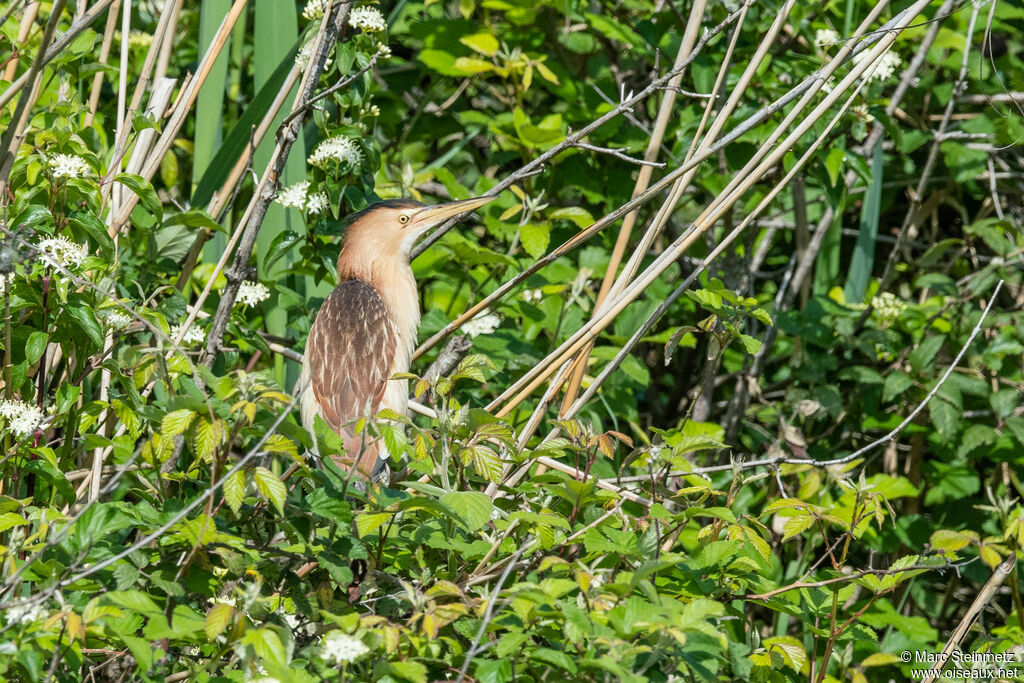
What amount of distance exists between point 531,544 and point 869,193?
205 cm

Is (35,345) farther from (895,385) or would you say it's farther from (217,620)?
(895,385)

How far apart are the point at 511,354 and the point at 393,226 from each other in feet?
1.97

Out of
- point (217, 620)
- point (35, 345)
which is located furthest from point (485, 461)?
point (35, 345)

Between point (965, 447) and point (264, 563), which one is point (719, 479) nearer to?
point (965, 447)

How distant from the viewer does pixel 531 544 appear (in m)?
1.63

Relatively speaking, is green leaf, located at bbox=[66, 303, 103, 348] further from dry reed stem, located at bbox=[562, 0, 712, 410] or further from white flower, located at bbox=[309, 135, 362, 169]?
dry reed stem, located at bbox=[562, 0, 712, 410]

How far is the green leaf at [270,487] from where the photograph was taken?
1.35 meters

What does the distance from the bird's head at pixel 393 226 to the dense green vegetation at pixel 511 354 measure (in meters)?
0.07

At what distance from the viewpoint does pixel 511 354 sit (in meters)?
2.70

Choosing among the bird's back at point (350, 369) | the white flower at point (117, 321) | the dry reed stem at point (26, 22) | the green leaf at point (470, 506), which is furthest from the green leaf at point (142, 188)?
the green leaf at point (470, 506)

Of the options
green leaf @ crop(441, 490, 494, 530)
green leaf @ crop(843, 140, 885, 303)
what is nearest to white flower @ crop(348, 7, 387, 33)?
green leaf @ crop(441, 490, 494, 530)

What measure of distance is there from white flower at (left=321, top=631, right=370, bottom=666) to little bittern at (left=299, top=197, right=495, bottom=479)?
1.22 metres

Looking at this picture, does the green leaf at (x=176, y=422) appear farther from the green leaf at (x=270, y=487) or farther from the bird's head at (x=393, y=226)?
the bird's head at (x=393, y=226)

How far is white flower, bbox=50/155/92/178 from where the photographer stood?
1.85 metres
